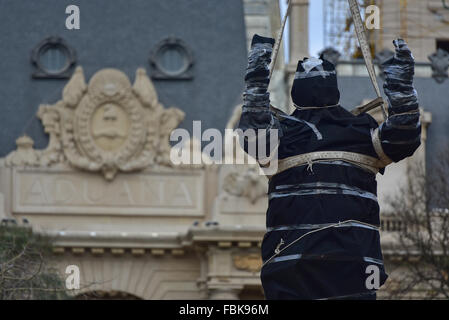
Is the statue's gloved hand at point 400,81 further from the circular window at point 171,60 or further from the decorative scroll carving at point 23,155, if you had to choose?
the circular window at point 171,60

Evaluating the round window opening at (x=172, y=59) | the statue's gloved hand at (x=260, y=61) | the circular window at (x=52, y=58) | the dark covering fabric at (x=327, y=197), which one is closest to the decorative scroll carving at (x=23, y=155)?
the circular window at (x=52, y=58)

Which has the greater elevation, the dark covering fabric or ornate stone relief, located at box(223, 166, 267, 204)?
ornate stone relief, located at box(223, 166, 267, 204)

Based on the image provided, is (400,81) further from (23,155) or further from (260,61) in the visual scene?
(23,155)

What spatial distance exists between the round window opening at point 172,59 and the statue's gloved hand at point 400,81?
87.1 feet

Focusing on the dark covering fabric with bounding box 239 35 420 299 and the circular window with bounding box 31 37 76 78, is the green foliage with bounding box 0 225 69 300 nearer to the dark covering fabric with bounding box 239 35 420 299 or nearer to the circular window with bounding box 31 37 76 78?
the circular window with bounding box 31 37 76 78

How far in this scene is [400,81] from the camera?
9.66m

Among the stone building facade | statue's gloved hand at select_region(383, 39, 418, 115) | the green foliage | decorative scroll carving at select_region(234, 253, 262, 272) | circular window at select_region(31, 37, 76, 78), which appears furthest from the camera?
circular window at select_region(31, 37, 76, 78)

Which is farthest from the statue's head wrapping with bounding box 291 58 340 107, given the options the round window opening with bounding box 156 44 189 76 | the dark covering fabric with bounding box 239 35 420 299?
the round window opening with bounding box 156 44 189 76

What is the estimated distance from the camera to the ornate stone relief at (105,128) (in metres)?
35.0

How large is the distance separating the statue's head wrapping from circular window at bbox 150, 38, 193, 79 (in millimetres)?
25803

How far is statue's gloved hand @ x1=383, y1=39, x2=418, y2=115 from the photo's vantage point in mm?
9625

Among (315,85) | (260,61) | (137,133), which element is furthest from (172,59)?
(260,61)

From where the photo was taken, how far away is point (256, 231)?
3275cm

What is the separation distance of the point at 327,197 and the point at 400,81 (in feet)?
2.84
